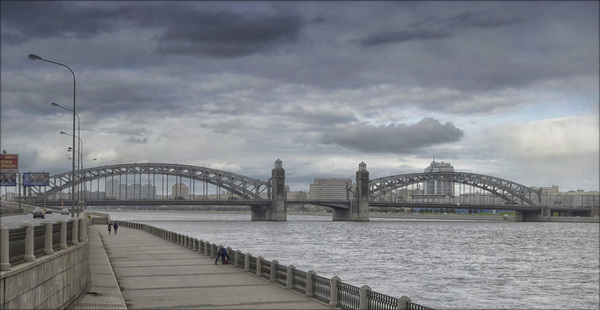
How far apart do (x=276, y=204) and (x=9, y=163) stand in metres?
121

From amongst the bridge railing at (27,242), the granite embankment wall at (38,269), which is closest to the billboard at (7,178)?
the granite embankment wall at (38,269)

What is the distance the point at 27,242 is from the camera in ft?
52.2

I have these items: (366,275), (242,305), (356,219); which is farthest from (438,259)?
(356,219)

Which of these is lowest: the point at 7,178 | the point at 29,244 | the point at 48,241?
the point at 48,241

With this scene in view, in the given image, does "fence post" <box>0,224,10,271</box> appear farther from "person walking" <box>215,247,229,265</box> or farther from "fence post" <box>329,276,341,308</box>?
"person walking" <box>215,247,229,265</box>

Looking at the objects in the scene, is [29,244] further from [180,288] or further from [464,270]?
[464,270]

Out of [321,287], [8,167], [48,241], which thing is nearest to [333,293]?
[321,287]

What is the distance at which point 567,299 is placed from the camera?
43188mm

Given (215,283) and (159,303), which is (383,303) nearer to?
(159,303)

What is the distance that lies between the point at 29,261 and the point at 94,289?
32.1ft

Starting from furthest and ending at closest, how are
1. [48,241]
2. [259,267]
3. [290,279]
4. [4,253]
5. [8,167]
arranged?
1. [8,167]
2. [259,267]
3. [290,279]
4. [48,241]
5. [4,253]

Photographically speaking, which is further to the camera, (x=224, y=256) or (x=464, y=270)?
(x=464, y=270)

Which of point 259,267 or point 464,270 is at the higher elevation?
point 259,267

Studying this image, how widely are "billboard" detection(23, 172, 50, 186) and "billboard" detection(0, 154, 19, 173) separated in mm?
39062
